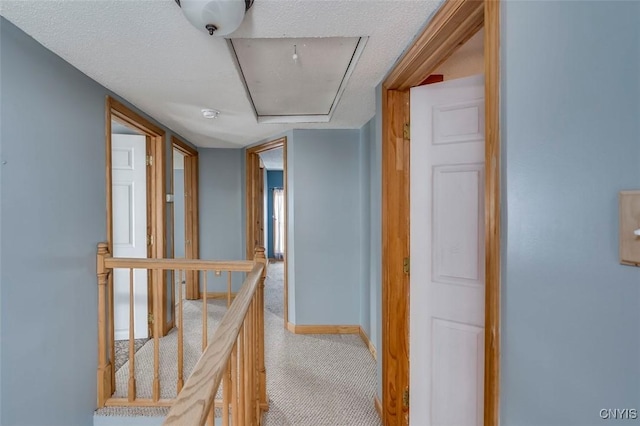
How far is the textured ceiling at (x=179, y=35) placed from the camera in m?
1.11

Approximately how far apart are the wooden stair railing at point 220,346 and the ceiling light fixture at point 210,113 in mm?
1213

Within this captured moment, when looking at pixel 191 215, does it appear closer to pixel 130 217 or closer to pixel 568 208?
pixel 130 217

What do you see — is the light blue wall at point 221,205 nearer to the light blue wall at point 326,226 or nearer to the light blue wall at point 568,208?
the light blue wall at point 326,226

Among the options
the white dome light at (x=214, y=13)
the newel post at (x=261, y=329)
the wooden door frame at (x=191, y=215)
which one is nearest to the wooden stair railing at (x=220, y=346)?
the newel post at (x=261, y=329)

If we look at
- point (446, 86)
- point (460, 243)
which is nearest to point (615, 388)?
point (460, 243)

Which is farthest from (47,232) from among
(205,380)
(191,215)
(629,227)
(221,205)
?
(221,205)

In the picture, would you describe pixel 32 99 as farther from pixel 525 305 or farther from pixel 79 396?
pixel 525 305

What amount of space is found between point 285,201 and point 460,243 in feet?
6.84

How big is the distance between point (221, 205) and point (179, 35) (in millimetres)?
2793

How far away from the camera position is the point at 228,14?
1.06 meters

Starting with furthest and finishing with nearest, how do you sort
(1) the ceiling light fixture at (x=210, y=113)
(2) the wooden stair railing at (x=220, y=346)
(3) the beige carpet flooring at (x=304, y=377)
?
(1) the ceiling light fixture at (x=210, y=113)
(3) the beige carpet flooring at (x=304, y=377)
(2) the wooden stair railing at (x=220, y=346)

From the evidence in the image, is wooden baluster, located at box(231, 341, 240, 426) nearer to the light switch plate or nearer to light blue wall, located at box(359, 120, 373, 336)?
the light switch plate

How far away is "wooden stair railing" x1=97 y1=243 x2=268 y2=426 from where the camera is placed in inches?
29.3

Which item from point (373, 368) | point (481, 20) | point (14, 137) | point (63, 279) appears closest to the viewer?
point (481, 20)
